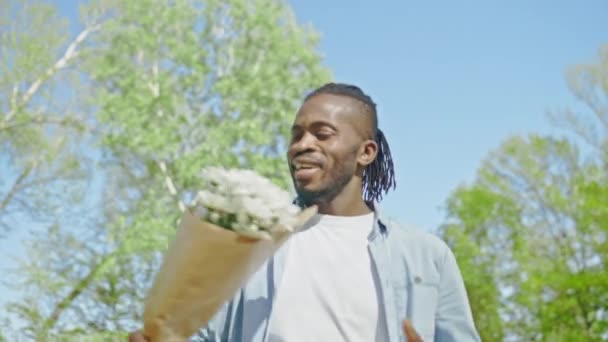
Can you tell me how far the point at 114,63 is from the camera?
21125mm

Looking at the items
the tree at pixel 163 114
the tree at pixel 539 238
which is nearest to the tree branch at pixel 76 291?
the tree at pixel 163 114

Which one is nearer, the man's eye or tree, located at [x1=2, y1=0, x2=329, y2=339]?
the man's eye

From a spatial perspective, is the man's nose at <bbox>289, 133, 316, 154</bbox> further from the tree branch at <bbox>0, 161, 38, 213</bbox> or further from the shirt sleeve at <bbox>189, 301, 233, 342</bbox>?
the tree branch at <bbox>0, 161, 38, 213</bbox>

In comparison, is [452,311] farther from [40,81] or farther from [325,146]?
[40,81]

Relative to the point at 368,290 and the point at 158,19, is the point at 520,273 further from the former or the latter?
the point at 368,290

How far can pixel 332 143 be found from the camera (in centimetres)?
287

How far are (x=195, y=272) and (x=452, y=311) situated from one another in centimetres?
114

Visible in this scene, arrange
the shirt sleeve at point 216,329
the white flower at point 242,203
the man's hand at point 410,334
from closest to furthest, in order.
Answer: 1. the white flower at point 242,203
2. the man's hand at point 410,334
3. the shirt sleeve at point 216,329

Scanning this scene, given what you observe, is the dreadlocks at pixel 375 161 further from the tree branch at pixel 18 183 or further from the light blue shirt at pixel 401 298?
the tree branch at pixel 18 183

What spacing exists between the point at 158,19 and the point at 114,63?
1670 mm

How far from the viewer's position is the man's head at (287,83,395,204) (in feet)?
9.20

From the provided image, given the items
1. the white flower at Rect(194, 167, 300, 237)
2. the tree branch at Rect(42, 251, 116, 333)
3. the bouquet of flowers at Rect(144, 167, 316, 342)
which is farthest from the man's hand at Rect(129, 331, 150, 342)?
the tree branch at Rect(42, 251, 116, 333)

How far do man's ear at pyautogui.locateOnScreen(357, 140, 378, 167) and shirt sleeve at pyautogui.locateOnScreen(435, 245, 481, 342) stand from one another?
1.55ft

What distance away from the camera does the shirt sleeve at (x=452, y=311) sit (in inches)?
106
